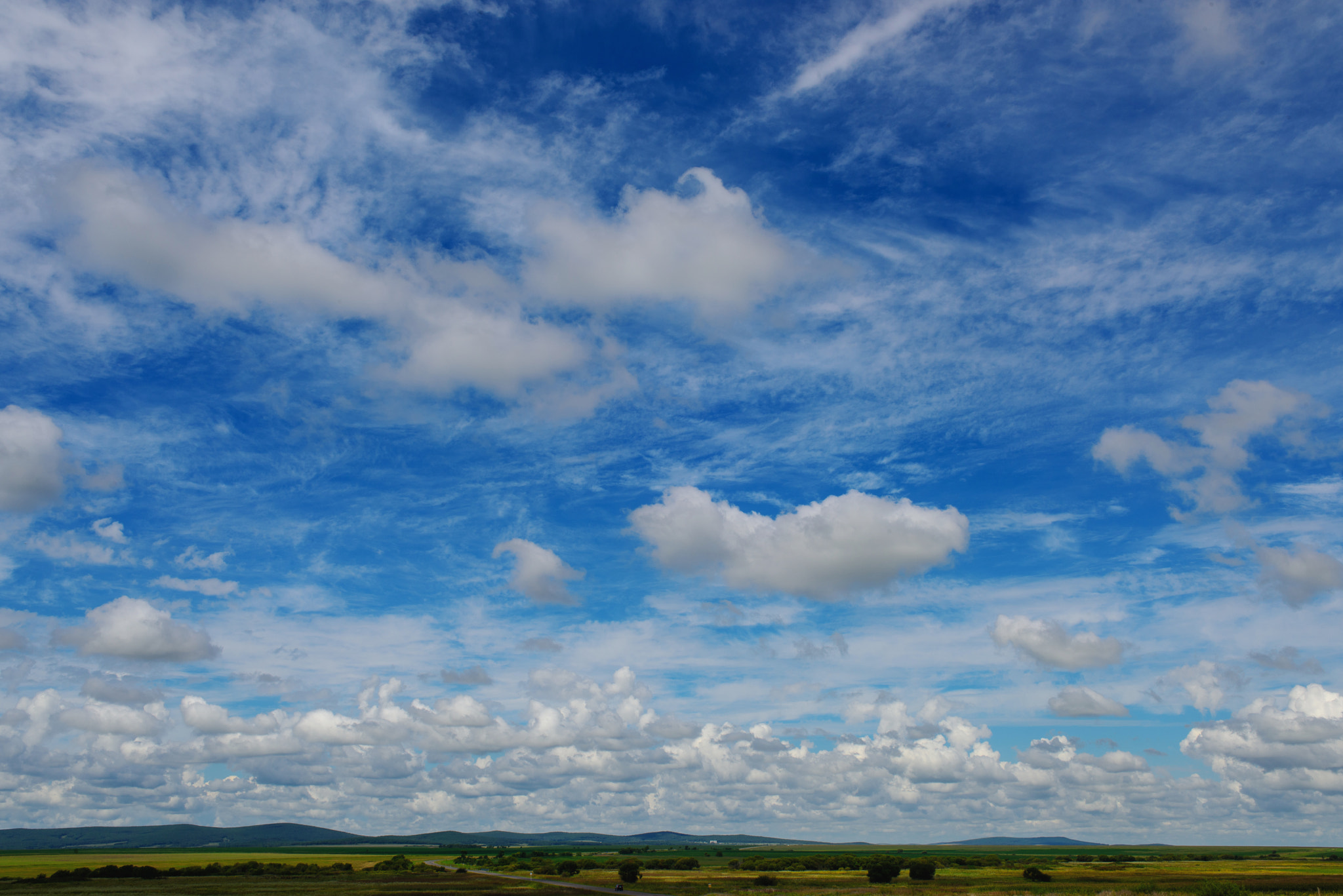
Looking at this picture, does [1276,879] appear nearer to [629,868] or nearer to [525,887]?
[629,868]

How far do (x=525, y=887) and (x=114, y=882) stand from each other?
98606mm

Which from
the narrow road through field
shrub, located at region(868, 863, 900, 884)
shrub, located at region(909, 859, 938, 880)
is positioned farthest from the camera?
shrub, located at region(909, 859, 938, 880)

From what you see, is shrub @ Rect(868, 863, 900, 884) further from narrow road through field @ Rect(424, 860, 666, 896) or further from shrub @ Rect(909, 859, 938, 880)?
narrow road through field @ Rect(424, 860, 666, 896)

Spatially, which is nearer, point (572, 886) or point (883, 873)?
point (572, 886)

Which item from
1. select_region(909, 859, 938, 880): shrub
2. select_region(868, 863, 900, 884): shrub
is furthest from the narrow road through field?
select_region(909, 859, 938, 880): shrub

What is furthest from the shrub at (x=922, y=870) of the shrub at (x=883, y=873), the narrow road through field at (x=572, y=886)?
the narrow road through field at (x=572, y=886)

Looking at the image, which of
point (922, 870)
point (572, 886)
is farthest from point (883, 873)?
point (572, 886)

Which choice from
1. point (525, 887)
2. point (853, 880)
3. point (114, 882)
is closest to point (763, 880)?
point (853, 880)

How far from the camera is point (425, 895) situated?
12150 centimetres

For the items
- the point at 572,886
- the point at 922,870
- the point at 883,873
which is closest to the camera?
the point at 572,886

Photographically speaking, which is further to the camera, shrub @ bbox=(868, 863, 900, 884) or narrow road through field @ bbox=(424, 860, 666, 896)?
shrub @ bbox=(868, 863, 900, 884)

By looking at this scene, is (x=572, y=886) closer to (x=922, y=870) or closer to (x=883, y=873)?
(x=883, y=873)

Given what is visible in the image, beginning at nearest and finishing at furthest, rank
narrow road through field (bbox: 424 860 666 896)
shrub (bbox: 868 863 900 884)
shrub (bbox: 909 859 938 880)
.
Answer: narrow road through field (bbox: 424 860 666 896) → shrub (bbox: 868 863 900 884) → shrub (bbox: 909 859 938 880)

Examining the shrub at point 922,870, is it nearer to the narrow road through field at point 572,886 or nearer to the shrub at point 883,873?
the shrub at point 883,873
